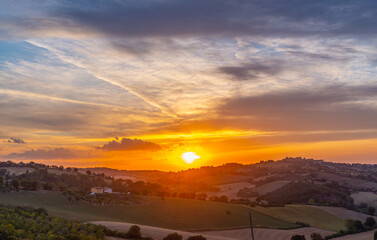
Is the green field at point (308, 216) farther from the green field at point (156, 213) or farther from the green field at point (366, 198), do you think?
the green field at point (366, 198)

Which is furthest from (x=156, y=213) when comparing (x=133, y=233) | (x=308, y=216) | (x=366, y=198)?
(x=366, y=198)

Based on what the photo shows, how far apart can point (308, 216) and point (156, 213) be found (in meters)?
55.8

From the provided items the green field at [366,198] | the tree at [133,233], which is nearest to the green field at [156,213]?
the tree at [133,233]

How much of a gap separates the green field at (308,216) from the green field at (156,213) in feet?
28.7

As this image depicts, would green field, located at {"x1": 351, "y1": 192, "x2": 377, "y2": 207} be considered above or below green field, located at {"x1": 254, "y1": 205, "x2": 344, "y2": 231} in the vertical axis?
above

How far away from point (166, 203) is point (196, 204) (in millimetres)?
9959

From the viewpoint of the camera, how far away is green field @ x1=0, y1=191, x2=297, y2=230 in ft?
285

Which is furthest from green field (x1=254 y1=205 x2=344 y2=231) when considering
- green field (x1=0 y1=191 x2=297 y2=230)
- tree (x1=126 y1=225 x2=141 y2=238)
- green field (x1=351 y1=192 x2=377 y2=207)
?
tree (x1=126 y1=225 x2=141 y2=238)

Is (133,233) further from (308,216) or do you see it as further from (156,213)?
(308,216)

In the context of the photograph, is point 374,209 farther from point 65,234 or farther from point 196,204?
point 65,234

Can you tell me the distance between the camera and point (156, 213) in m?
97.2

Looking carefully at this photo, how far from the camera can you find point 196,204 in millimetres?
116188

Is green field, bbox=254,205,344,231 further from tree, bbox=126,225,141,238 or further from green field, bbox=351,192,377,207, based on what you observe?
tree, bbox=126,225,141,238

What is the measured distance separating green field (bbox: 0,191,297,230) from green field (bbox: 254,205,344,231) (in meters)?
8.74
